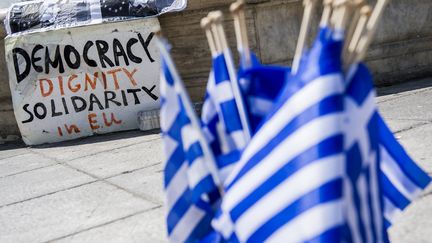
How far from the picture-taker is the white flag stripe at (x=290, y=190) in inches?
58.9

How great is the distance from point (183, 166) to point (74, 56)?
16.3ft

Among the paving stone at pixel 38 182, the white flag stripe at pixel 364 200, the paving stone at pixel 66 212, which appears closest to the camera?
the white flag stripe at pixel 364 200

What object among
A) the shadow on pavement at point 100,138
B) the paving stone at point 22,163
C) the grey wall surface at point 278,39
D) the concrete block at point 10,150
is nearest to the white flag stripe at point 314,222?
the paving stone at point 22,163

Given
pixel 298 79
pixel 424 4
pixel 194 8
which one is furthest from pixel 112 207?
pixel 424 4

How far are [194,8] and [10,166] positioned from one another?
2.64 meters

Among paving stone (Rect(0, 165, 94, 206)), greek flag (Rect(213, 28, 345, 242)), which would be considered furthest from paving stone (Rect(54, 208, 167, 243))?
greek flag (Rect(213, 28, 345, 242))

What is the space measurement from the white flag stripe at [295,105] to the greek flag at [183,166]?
0.14 meters

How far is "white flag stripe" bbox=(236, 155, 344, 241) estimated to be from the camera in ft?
4.91

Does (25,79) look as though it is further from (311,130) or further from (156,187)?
(311,130)

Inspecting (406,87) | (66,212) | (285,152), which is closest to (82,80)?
(66,212)

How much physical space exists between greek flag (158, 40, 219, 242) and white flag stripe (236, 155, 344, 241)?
196mm

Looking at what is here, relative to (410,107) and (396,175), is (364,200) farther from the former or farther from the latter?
(410,107)

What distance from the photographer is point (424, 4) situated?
7.23 meters

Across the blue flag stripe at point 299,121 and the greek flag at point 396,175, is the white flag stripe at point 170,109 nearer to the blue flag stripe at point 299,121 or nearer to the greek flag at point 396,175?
the blue flag stripe at point 299,121
